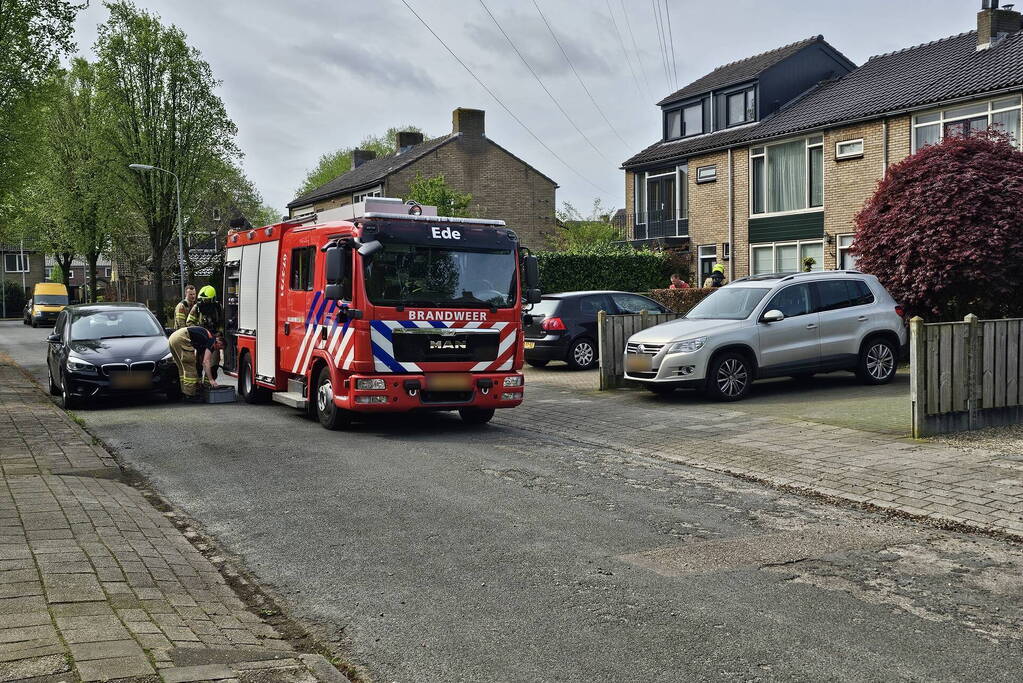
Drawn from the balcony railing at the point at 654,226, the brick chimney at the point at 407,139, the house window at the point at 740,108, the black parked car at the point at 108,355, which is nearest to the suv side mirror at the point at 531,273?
the black parked car at the point at 108,355

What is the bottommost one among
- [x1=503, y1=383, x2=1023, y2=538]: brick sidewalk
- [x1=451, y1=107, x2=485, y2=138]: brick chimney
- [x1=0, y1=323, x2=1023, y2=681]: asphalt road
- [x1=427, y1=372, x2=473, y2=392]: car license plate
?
[x1=0, y1=323, x2=1023, y2=681]: asphalt road

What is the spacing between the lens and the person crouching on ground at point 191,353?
1438cm

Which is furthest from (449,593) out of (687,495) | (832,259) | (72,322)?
(832,259)

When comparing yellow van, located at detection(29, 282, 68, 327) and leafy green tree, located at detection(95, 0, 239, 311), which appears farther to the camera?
yellow van, located at detection(29, 282, 68, 327)

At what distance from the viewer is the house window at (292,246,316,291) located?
12.1 meters

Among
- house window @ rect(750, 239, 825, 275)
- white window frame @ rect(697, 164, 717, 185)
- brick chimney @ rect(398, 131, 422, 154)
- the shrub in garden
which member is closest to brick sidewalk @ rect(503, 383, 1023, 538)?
the shrub in garden

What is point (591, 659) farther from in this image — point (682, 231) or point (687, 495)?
point (682, 231)

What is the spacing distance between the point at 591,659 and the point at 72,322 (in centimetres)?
1314

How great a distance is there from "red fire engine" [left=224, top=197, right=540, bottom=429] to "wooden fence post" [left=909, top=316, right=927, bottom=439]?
14.4 feet

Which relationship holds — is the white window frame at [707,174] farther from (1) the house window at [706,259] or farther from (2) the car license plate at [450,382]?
(2) the car license plate at [450,382]

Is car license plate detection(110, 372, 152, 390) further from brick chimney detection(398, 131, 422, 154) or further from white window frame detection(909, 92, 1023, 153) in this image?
brick chimney detection(398, 131, 422, 154)

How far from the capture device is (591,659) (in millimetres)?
4254

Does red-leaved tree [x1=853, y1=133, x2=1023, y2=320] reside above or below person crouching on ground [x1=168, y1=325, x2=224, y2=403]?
above

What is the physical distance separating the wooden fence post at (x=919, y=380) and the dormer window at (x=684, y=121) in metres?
27.4
